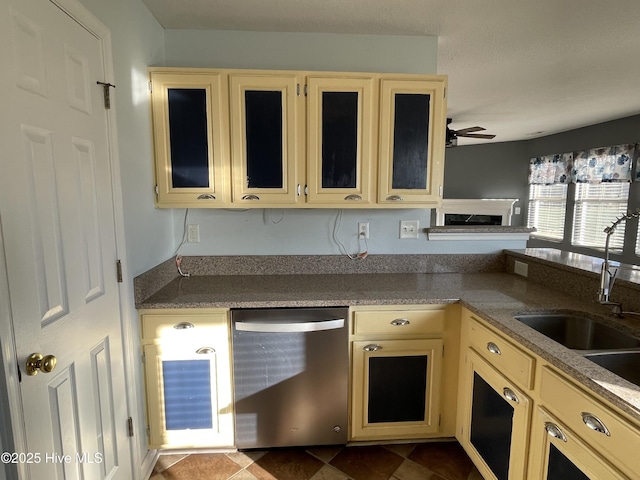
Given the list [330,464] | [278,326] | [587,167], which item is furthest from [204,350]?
[587,167]

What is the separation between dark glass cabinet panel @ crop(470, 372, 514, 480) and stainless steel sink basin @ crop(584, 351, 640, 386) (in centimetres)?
39

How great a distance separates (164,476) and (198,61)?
230cm

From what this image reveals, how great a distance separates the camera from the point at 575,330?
1.54 meters

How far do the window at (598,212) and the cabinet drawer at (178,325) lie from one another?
5.48m

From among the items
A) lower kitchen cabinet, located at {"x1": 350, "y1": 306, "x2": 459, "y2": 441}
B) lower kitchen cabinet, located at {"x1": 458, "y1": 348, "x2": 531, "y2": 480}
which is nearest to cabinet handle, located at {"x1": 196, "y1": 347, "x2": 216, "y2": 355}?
lower kitchen cabinet, located at {"x1": 350, "y1": 306, "x2": 459, "y2": 441}

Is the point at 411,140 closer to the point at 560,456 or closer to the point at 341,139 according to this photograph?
the point at 341,139

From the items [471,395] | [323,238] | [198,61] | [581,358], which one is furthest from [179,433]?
[198,61]

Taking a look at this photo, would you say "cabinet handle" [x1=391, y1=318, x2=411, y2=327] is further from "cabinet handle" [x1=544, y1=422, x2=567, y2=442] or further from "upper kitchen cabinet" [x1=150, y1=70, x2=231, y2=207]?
"upper kitchen cabinet" [x1=150, y1=70, x2=231, y2=207]

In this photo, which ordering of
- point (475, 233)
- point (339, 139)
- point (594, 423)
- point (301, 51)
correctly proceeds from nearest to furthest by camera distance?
point (594, 423) < point (339, 139) < point (301, 51) < point (475, 233)

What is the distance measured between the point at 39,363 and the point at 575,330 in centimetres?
208

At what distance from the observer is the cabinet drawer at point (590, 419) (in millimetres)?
867

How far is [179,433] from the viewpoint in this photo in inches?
68.6

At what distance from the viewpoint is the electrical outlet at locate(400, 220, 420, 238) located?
2.24 meters

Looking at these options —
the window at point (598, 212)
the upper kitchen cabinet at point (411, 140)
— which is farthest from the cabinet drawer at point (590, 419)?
the window at point (598, 212)
